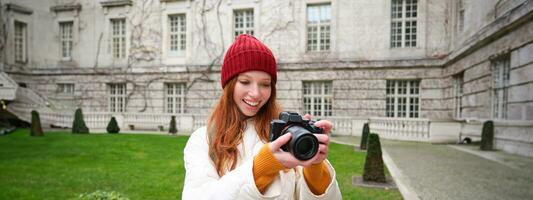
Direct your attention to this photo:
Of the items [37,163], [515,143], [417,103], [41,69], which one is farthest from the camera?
[41,69]

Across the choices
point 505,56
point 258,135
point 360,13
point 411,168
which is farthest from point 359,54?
point 258,135

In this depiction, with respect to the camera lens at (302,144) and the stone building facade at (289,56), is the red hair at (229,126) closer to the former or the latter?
the camera lens at (302,144)

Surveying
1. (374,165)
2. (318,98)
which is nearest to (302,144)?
(374,165)

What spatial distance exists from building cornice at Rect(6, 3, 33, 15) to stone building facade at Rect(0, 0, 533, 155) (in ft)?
0.24

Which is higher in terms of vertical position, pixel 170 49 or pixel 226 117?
pixel 170 49

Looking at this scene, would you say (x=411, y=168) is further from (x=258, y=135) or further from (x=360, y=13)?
(x=360, y=13)

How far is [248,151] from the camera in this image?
5.83 feet

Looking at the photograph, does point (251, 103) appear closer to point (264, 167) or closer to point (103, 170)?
point (264, 167)

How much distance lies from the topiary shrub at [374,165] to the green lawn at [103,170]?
0.40 meters

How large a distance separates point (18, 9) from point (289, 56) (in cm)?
1645

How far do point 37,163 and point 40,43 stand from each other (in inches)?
661

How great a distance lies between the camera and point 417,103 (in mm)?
15789

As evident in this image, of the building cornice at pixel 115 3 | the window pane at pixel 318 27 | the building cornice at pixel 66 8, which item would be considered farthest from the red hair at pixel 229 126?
the building cornice at pixel 66 8

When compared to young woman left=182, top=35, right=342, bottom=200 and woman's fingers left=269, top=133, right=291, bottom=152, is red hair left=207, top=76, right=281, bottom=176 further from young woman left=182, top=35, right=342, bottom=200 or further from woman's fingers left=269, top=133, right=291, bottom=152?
woman's fingers left=269, top=133, right=291, bottom=152
